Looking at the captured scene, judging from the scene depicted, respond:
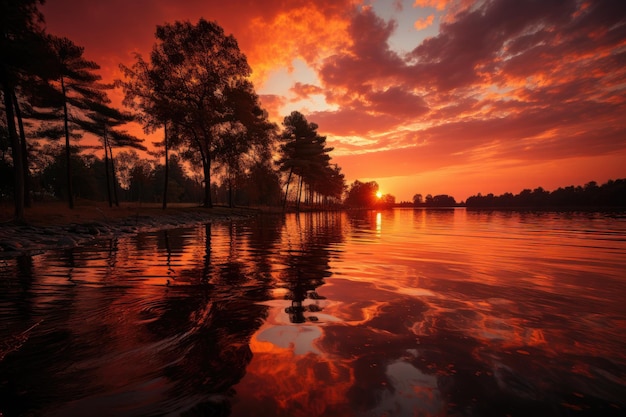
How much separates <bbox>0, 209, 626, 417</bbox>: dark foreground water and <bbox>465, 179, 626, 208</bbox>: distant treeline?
88.7m

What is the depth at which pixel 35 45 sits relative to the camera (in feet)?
39.8

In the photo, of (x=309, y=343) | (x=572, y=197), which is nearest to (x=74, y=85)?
(x=309, y=343)

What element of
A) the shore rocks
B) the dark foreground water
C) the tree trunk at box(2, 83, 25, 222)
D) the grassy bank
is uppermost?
the tree trunk at box(2, 83, 25, 222)

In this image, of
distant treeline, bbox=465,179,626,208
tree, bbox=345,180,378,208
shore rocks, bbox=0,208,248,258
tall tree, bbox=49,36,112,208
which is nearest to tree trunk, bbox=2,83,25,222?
shore rocks, bbox=0,208,248,258

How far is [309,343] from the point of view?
2.58m

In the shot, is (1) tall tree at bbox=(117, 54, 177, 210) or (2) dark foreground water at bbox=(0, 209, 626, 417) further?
(1) tall tree at bbox=(117, 54, 177, 210)

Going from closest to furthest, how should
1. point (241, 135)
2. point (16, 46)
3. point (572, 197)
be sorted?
point (16, 46)
point (241, 135)
point (572, 197)

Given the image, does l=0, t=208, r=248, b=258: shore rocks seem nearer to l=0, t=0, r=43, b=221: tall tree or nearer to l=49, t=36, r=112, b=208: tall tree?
l=0, t=0, r=43, b=221: tall tree

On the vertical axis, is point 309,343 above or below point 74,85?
below

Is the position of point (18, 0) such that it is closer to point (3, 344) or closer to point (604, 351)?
point (3, 344)

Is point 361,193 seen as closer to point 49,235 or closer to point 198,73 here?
point 198,73

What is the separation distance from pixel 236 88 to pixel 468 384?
29587 mm

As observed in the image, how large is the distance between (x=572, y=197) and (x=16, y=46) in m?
111

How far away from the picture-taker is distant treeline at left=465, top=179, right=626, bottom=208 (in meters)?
65.4
